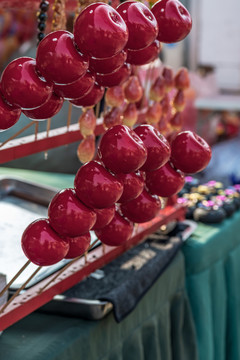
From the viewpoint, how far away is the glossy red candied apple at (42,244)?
612 mm

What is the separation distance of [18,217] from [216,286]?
0.46 meters

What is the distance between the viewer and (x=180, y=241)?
43.0 inches

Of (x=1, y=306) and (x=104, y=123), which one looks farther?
(x=104, y=123)

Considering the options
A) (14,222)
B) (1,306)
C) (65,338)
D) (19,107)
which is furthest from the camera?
(14,222)

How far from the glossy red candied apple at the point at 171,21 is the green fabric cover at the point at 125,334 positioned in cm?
43

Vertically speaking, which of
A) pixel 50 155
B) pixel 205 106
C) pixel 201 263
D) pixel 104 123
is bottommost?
pixel 205 106

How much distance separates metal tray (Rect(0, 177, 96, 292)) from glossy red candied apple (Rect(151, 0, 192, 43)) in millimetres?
385

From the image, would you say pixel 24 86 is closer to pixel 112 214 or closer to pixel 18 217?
pixel 112 214

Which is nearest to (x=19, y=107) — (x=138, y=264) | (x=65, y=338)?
(x=65, y=338)

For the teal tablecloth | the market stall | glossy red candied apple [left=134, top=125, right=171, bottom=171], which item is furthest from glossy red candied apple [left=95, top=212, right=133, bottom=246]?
the teal tablecloth

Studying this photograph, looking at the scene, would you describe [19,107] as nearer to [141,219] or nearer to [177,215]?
[141,219]

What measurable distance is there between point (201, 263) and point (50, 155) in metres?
1.05

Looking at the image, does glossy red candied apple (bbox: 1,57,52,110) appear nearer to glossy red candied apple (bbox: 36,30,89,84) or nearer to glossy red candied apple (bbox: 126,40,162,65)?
glossy red candied apple (bbox: 36,30,89,84)

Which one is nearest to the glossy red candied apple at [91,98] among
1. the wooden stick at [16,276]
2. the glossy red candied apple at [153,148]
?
the glossy red candied apple at [153,148]
